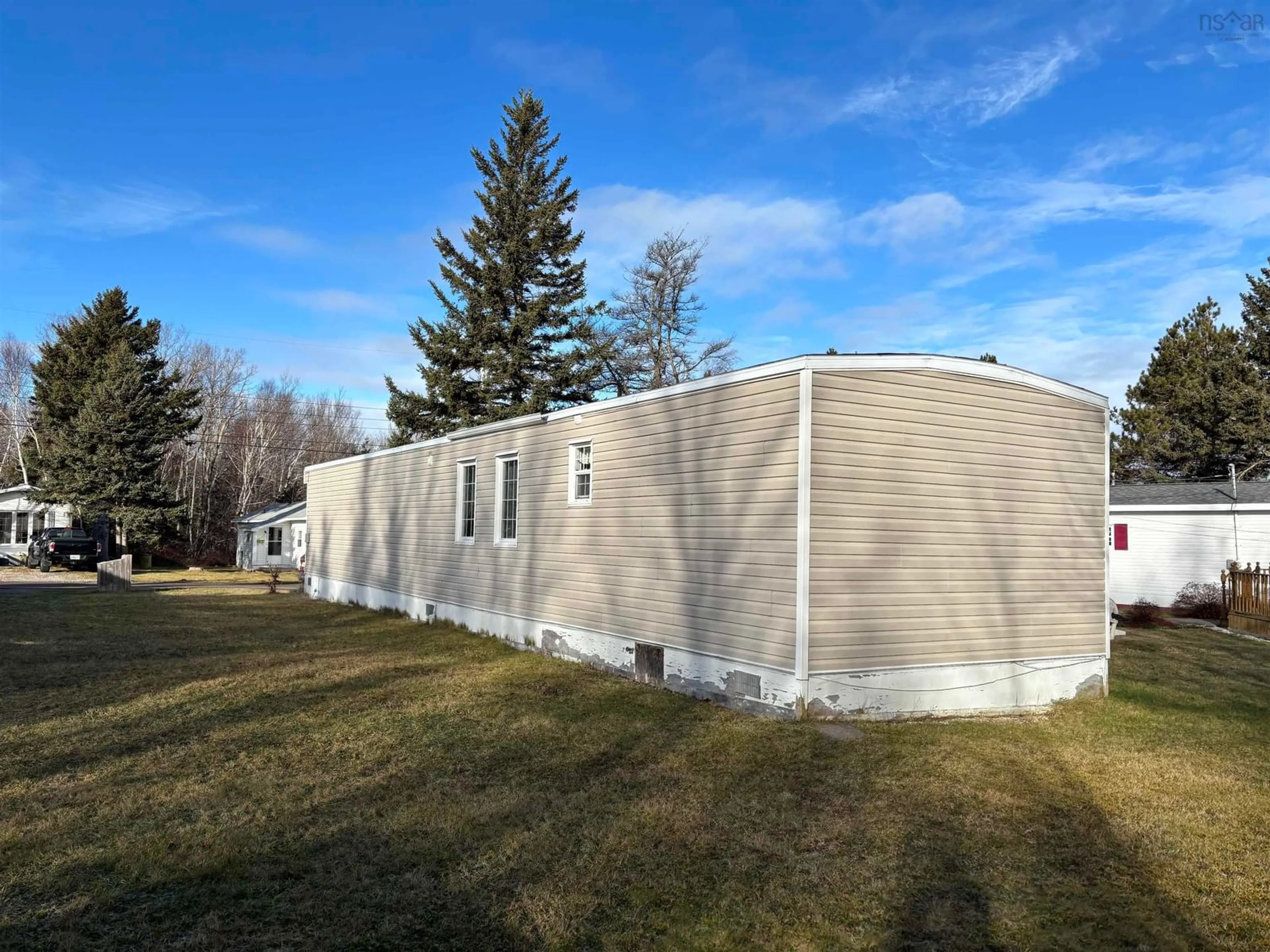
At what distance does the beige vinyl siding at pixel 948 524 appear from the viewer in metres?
7.00

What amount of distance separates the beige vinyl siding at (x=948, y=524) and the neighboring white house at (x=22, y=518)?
32488 millimetres

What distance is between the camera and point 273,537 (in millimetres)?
33000

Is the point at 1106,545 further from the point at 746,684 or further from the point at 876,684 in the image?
the point at 746,684

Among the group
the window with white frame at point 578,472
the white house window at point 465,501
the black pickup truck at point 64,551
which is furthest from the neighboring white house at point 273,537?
the window with white frame at point 578,472

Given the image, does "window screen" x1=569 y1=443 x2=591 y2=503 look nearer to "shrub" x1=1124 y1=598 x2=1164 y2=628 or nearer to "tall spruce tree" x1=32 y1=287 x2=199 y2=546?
"shrub" x1=1124 y1=598 x2=1164 y2=628

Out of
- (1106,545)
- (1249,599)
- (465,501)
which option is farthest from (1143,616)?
(465,501)

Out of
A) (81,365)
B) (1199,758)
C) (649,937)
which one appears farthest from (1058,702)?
(81,365)

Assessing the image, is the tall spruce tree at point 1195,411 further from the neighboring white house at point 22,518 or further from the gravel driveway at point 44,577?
Result: the neighboring white house at point 22,518

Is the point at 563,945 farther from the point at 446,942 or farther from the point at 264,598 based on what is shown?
the point at 264,598

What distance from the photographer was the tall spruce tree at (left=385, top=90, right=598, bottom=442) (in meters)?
Result: 24.2

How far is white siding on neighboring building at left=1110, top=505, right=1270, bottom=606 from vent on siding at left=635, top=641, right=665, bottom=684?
15.5 metres

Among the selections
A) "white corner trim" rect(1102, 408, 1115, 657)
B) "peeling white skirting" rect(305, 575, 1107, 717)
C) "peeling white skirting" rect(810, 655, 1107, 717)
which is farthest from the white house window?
"white corner trim" rect(1102, 408, 1115, 657)

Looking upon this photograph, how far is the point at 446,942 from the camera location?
337 centimetres

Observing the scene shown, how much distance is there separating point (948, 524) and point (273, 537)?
31.0 meters
